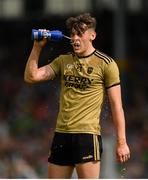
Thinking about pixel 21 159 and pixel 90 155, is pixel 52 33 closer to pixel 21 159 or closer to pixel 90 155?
pixel 90 155

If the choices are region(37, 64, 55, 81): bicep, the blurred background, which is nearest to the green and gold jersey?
region(37, 64, 55, 81): bicep

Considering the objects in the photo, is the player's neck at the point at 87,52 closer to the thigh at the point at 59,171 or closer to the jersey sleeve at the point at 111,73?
the jersey sleeve at the point at 111,73

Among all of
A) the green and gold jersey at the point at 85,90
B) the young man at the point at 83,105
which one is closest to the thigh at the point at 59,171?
the young man at the point at 83,105

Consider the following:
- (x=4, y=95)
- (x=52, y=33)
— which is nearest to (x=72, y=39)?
(x=52, y=33)

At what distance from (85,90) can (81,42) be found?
0.37 m

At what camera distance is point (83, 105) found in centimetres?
693

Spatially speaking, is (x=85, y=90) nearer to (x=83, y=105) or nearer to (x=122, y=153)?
(x=83, y=105)

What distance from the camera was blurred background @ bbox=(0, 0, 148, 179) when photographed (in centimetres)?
1305

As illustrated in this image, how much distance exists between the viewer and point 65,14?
23.1 m

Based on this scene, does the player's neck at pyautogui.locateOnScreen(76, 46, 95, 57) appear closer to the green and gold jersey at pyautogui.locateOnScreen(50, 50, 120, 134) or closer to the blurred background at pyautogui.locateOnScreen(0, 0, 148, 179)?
the green and gold jersey at pyautogui.locateOnScreen(50, 50, 120, 134)

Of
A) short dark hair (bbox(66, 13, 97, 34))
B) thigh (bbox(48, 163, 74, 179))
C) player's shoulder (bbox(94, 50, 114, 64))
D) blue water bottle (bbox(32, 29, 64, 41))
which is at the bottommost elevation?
thigh (bbox(48, 163, 74, 179))

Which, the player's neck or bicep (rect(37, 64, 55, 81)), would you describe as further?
bicep (rect(37, 64, 55, 81))

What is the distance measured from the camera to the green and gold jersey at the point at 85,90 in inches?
273

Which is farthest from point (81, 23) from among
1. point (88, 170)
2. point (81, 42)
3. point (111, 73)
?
point (88, 170)
